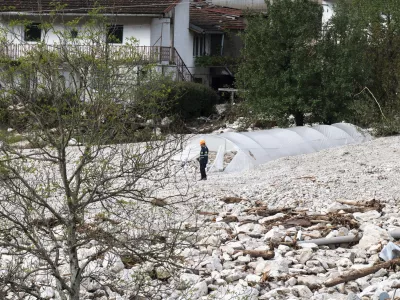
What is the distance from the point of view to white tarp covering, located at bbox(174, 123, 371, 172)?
81.4 feet

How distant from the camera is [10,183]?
8438 mm

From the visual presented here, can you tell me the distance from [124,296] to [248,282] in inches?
95.6

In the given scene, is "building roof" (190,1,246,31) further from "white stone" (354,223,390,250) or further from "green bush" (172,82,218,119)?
"white stone" (354,223,390,250)

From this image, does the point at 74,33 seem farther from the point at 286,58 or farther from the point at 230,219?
the point at 286,58

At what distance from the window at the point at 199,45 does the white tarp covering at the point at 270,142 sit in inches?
662

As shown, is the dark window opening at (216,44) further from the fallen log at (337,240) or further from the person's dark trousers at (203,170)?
the fallen log at (337,240)

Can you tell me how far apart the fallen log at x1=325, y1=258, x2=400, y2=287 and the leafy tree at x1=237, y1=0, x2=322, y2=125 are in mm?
19056

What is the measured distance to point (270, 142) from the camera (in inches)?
1042

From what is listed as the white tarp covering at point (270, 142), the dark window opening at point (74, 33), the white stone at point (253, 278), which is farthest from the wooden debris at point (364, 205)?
the dark window opening at point (74, 33)

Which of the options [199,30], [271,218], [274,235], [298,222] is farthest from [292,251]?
[199,30]

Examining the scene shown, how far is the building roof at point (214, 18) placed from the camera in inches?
1848

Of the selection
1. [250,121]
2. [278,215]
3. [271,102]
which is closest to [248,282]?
[278,215]

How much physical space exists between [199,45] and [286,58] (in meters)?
14.8

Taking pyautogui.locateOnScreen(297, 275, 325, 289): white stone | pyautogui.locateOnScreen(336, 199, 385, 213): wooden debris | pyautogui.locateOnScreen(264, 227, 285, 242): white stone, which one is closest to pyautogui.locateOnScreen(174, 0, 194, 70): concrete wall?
pyautogui.locateOnScreen(336, 199, 385, 213): wooden debris
